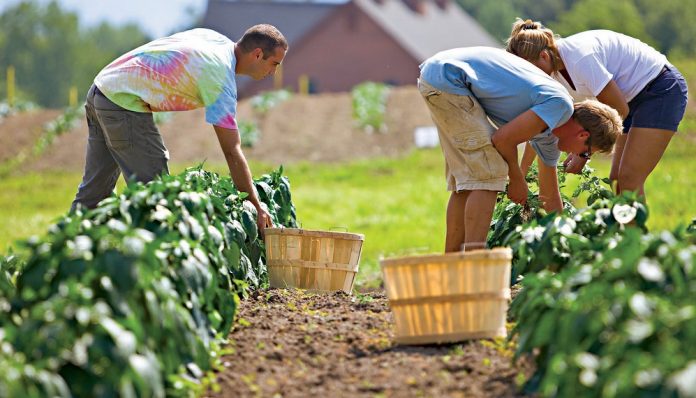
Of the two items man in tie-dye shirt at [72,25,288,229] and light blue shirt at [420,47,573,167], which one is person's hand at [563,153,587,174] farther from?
man in tie-dye shirt at [72,25,288,229]

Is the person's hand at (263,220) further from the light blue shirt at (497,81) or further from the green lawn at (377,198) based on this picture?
the green lawn at (377,198)

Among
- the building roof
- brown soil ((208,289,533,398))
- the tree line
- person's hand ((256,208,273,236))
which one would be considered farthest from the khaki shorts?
the tree line

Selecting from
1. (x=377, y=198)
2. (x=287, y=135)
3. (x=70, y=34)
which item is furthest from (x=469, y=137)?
(x=70, y=34)

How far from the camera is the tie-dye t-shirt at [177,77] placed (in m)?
5.82

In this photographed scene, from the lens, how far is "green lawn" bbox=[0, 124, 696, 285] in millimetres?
11117

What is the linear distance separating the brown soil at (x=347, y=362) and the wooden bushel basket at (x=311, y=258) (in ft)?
2.56

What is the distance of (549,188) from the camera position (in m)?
6.08

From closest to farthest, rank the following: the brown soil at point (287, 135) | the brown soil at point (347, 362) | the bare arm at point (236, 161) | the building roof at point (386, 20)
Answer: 1. the brown soil at point (347, 362)
2. the bare arm at point (236, 161)
3. the brown soil at point (287, 135)
4. the building roof at point (386, 20)

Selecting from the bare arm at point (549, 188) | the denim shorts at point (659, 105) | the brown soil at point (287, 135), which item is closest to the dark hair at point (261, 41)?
the bare arm at point (549, 188)

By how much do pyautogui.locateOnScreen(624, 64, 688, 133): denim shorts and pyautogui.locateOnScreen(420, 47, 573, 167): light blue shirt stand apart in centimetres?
100

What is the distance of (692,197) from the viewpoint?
1184cm

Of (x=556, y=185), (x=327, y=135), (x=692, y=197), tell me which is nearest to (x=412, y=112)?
(x=327, y=135)

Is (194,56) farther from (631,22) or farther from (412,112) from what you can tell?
(631,22)

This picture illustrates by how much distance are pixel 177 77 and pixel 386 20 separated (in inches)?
1408
